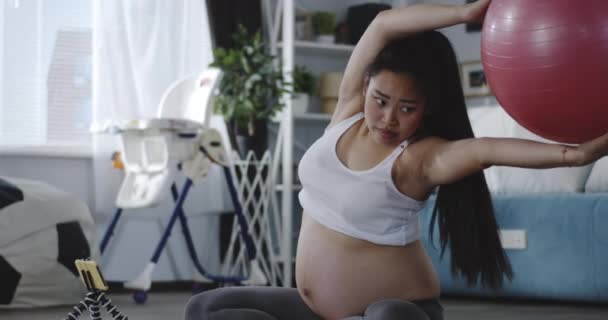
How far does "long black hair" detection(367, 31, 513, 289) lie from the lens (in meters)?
1.59

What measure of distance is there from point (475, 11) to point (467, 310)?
2301mm

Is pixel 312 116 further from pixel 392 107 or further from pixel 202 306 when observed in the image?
pixel 392 107

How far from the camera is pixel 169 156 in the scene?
393cm

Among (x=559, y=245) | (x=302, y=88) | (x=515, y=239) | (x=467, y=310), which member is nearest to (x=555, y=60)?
(x=467, y=310)

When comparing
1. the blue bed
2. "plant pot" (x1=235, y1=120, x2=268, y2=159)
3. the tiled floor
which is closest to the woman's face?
the tiled floor

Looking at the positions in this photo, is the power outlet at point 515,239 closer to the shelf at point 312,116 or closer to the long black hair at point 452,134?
the shelf at point 312,116

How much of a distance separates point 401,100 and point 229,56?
3019mm

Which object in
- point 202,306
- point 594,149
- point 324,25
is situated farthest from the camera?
point 324,25

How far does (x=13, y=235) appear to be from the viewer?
3533mm

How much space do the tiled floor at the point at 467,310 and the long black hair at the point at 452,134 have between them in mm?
1571

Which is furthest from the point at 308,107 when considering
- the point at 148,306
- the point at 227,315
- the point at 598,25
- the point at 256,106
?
the point at 598,25

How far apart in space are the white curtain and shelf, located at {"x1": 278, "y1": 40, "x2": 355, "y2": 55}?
53 centimetres

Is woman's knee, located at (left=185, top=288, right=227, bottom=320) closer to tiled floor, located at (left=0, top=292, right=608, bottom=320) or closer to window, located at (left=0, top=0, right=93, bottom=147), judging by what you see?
tiled floor, located at (left=0, top=292, right=608, bottom=320)

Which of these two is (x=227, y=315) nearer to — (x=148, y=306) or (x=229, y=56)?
(x=148, y=306)
